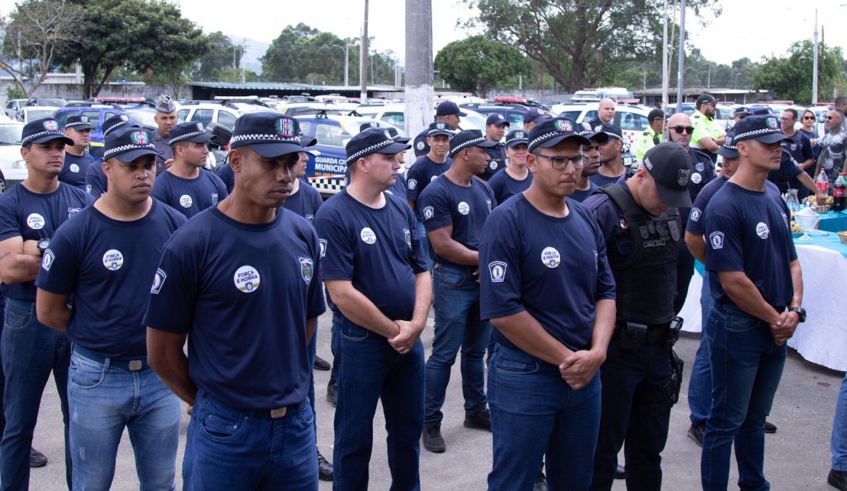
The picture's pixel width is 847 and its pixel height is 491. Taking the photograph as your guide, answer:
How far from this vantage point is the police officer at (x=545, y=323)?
137 inches

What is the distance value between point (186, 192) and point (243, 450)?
11.5 ft

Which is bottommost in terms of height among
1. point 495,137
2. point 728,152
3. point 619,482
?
point 619,482

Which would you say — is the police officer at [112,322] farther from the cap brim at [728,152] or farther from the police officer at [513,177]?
the cap brim at [728,152]

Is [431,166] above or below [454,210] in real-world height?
above

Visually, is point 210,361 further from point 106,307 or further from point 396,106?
point 396,106

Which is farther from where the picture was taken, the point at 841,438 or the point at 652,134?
the point at 652,134

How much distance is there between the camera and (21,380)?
13.9 ft

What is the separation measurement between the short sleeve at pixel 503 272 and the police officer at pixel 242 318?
97 centimetres

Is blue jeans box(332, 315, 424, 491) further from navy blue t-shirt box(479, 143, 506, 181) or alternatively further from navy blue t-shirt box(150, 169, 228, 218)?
navy blue t-shirt box(479, 143, 506, 181)

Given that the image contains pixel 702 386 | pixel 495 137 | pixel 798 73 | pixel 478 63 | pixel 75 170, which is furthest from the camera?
pixel 798 73

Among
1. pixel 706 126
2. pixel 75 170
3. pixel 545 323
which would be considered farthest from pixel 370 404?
pixel 706 126

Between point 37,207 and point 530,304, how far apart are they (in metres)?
2.93

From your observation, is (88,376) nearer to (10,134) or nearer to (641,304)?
(641,304)

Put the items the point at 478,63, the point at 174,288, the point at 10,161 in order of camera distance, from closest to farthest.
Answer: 1. the point at 174,288
2. the point at 10,161
3. the point at 478,63
